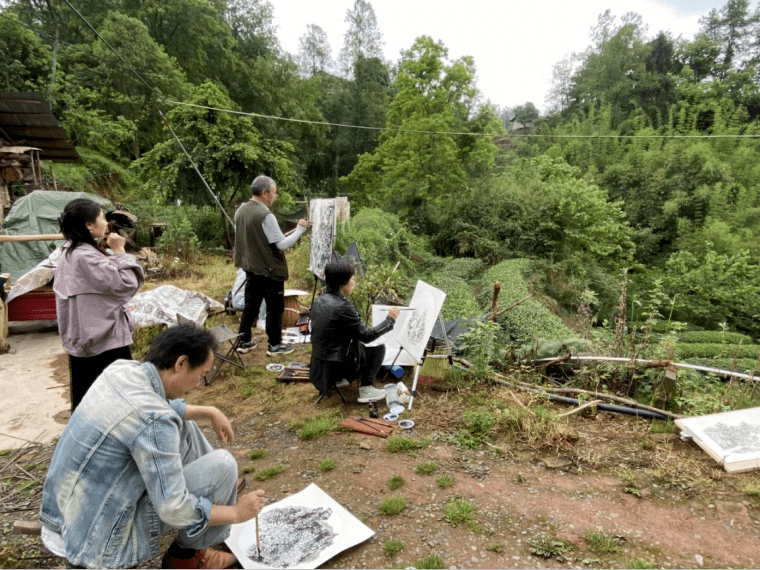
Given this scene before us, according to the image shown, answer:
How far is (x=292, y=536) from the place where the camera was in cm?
207

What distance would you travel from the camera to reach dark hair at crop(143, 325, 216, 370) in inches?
Result: 60.8

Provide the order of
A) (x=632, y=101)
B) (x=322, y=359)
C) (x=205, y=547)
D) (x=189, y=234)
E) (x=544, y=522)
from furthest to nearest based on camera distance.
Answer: (x=632, y=101), (x=189, y=234), (x=322, y=359), (x=544, y=522), (x=205, y=547)

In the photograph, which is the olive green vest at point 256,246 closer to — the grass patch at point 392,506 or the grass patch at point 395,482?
the grass patch at point 395,482

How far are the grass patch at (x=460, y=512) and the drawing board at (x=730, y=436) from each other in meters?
1.73

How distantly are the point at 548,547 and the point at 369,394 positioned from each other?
1.83m

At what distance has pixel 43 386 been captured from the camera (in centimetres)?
383

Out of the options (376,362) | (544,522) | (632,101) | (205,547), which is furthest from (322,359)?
(632,101)

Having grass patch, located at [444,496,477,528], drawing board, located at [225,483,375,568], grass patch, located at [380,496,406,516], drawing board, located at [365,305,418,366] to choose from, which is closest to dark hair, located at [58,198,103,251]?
drawing board, located at [225,483,375,568]

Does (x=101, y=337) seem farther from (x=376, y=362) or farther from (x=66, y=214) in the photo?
(x=376, y=362)

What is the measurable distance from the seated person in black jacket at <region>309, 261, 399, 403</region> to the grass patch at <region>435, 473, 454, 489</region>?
1.09 m

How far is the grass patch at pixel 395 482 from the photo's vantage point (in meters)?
2.47

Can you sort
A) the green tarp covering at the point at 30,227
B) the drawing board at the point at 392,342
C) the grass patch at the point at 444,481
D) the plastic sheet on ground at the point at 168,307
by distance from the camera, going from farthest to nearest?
the green tarp covering at the point at 30,227, the plastic sheet on ground at the point at 168,307, the drawing board at the point at 392,342, the grass patch at the point at 444,481

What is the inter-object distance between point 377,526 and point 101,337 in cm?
206

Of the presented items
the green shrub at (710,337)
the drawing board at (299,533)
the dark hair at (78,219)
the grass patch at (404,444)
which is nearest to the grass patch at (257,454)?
the drawing board at (299,533)
